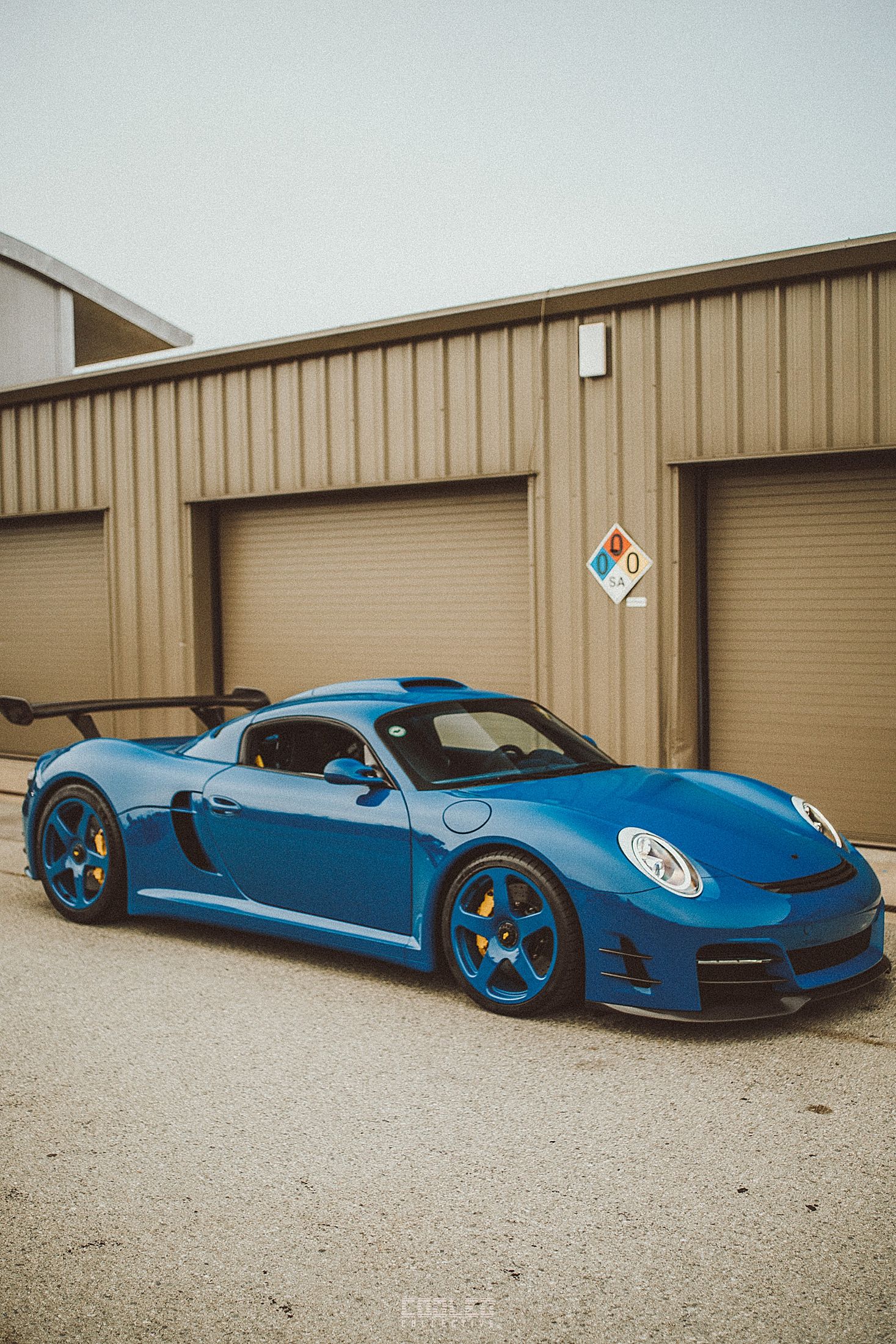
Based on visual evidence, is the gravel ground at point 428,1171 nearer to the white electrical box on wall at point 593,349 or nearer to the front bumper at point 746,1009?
the front bumper at point 746,1009

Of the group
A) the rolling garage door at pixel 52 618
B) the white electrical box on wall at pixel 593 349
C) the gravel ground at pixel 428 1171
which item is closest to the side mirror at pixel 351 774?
the gravel ground at pixel 428 1171

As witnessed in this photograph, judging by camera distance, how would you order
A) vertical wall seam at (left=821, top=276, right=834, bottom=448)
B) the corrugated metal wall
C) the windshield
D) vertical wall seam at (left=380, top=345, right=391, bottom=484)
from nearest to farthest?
the windshield < vertical wall seam at (left=821, top=276, right=834, bottom=448) < the corrugated metal wall < vertical wall seam at (left=380, top=345, right=391, bottom=484)

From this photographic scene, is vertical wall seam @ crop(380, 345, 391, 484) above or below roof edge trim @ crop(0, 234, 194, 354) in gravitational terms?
below

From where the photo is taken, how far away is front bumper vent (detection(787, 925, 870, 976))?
158 inches

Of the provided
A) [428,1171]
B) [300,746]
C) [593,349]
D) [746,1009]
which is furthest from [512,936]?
[593,349]

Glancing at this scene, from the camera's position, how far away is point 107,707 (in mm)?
6398

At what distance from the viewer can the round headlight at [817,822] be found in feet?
15.5

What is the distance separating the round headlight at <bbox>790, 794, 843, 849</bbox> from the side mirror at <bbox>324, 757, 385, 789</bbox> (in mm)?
1762

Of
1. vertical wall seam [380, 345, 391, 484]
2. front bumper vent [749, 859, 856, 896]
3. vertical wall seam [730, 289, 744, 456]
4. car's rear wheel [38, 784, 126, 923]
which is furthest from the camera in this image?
vertical wall seam [380, 345, 391, 484]

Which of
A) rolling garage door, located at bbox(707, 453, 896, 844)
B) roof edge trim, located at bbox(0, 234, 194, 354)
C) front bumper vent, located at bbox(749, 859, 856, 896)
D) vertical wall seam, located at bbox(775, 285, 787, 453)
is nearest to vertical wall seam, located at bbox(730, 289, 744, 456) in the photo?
vertical wall seam, located at bbox(775, 285, 787, 453)

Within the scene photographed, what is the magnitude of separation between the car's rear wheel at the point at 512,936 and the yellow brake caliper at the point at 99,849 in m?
2.19

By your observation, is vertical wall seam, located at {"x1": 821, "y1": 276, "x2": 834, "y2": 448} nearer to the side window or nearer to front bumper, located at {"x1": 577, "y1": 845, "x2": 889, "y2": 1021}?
the side window

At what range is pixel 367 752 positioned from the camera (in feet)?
16.6

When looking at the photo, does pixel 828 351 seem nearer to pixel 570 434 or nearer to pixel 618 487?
pixel 618 487
